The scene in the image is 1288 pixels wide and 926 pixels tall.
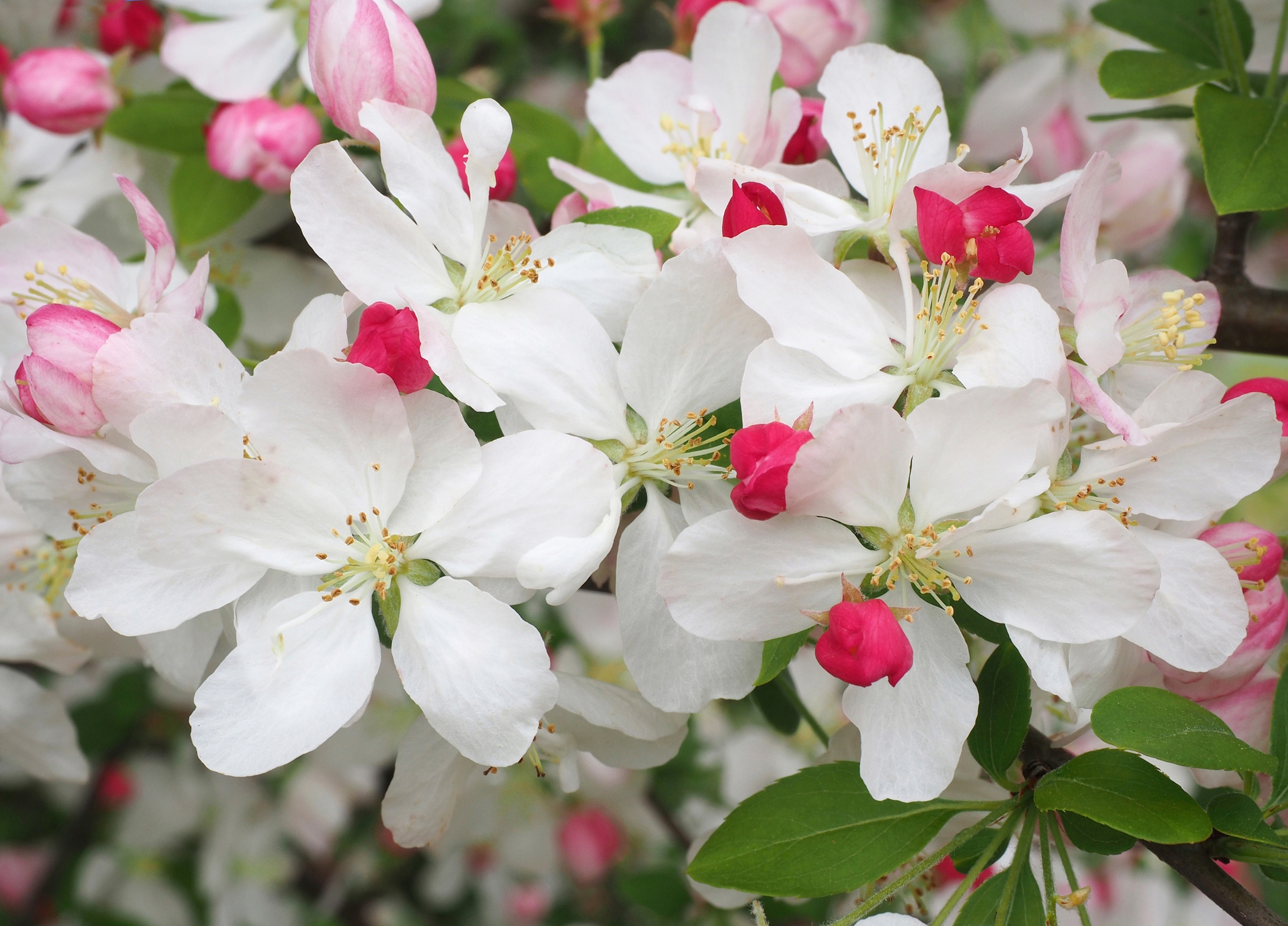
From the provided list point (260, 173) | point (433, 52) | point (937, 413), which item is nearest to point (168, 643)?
point (260, 173)

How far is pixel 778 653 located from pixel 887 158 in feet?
1.66

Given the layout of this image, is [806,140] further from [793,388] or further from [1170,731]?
[1170,731]

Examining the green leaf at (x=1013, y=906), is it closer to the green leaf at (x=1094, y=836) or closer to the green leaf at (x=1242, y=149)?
the green leaf at (x=1094, y=836)

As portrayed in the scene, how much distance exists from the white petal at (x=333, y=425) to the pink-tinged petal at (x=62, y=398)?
0.53 ft

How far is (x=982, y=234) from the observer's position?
0.90 m

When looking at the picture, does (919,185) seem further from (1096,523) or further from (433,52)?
(433,52)

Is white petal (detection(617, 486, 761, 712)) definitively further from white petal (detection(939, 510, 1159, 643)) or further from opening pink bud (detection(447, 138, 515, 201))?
opening pink bud (detection(447, 138, 515, 201))

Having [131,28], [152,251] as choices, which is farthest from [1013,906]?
[131,28]

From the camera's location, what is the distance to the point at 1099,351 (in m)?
0.89

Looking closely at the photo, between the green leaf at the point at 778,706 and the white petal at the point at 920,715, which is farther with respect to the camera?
the green leaf at the point at 778,706

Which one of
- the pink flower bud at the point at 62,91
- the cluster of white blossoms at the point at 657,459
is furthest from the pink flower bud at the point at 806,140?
the pink flower bud at the point at 62,91

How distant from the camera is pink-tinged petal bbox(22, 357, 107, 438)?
35.2 inches

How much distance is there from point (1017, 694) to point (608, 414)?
445 mm

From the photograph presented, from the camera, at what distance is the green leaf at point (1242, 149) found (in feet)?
3.58
